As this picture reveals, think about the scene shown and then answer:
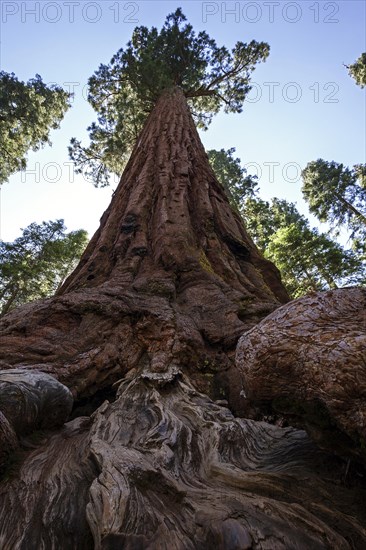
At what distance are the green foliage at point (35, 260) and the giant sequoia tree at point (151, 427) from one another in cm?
1099

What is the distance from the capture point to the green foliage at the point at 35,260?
14.1m

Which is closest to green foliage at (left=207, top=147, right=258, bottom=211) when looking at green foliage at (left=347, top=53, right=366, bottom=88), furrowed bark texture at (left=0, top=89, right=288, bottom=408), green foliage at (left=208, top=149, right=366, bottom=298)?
green foliage at (left=208, top=149, right=366, bottom=298)

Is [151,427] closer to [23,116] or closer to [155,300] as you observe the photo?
[155,300]

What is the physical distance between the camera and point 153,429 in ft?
6.16

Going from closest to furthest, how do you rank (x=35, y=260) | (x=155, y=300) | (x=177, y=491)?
(x=177, y=491), (x=155, y=300), (x=35, y=260)

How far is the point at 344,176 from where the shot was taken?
16.8m

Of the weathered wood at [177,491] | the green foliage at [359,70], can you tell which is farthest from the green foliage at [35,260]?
the green foliage at [359,70]

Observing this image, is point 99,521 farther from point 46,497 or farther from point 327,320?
point 327,320

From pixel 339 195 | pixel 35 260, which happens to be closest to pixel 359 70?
pixel 339 195

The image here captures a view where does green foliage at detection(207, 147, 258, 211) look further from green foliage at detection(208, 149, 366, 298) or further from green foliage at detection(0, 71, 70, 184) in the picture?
green foliage at detection(0, 71, 70, 184)

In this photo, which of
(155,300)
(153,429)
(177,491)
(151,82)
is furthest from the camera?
(151,82)

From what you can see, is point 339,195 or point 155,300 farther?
point 339,195

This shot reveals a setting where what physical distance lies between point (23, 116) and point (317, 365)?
1696 centimetres

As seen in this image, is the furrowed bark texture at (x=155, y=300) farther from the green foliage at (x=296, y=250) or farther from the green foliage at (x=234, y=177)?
the green foliage at (x=234, y=177)
